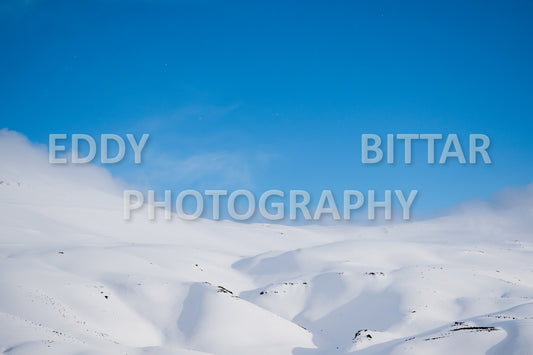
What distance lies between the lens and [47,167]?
552ft

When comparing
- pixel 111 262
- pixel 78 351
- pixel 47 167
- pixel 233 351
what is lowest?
pixel 233 351

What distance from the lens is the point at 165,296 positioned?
42.6 meters

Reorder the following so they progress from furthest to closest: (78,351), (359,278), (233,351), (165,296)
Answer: (359,278) → (165,296) → (233,351) → (78,351)

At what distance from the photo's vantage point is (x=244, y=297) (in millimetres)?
50562

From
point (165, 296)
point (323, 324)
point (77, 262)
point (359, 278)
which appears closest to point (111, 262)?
point (77, 262)

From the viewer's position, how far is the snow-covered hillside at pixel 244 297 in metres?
30.5

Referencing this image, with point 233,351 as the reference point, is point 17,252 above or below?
above

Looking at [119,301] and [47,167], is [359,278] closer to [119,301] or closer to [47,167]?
[119,301]

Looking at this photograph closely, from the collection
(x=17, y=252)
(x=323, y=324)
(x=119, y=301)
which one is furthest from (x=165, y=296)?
(x=17, y=252)

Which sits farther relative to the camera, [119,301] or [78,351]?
[119,301]

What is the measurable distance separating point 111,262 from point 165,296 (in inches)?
385

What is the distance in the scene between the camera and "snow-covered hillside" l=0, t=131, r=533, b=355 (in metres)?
30.5

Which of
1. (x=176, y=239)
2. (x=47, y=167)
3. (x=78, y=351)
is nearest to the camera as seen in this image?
(x=78, y=351)

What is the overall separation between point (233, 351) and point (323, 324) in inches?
484
